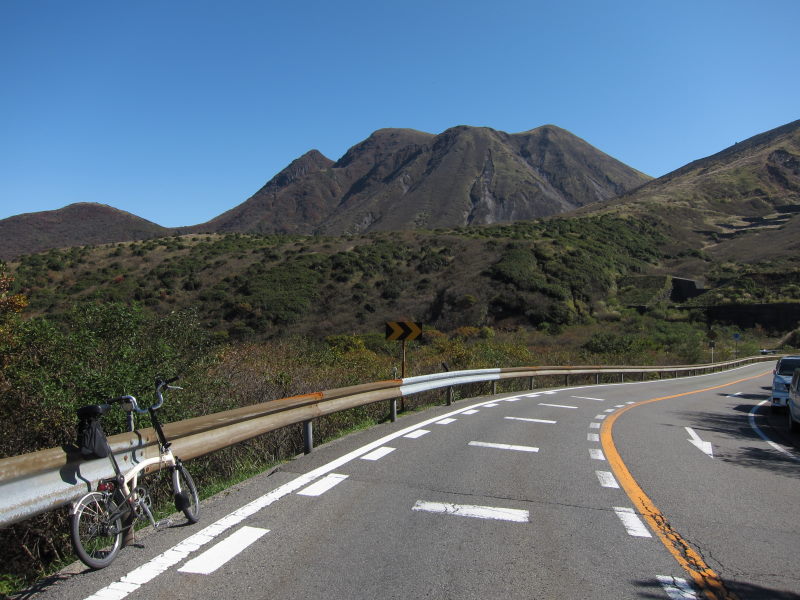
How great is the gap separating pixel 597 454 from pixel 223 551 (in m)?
5.64

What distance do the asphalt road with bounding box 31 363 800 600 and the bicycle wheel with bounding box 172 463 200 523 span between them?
0.38ft

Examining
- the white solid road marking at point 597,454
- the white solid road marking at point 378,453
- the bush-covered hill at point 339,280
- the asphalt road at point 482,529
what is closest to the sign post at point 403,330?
the asphalt road at point 482,529

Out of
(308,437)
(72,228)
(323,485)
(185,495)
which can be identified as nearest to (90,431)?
(185,495)

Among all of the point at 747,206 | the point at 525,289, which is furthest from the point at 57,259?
the point at 747,206

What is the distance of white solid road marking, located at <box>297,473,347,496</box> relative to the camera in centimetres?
544

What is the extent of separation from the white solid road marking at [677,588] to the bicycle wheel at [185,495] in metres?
3.35

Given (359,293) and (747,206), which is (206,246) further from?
(747,206)

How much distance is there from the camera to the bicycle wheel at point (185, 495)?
4227 mm

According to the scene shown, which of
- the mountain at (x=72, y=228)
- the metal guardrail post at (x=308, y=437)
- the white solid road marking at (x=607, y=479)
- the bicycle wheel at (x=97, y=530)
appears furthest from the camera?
the mountain at (x=72, y=228)

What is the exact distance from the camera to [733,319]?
61500mm

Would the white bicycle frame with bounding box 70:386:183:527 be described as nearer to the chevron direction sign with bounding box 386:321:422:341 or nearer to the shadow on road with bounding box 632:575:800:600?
the shadow on road with bounding box 632:575:800:600

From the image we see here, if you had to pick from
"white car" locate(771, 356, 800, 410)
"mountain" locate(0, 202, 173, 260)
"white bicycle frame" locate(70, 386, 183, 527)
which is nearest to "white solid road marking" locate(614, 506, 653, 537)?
"white bicycle frame" locate(70, 386, 183, 527)

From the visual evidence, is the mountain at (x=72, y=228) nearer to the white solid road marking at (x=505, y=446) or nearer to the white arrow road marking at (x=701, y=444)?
the white arrow road marking at (x=701, y=444)

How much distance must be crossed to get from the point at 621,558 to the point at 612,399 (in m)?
13.8
